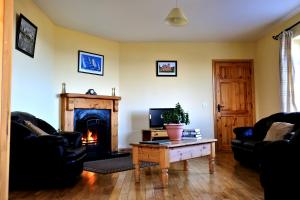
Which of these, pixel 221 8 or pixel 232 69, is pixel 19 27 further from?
pixel 232 69

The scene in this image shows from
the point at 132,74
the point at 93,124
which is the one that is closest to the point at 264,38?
the point at 132,74

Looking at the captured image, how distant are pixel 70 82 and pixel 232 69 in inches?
144

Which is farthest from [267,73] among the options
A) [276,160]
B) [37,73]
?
[37,73]

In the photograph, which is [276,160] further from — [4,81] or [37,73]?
[37,73]

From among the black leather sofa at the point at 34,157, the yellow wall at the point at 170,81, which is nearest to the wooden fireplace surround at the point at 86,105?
the yellow wall at the point at 170,81

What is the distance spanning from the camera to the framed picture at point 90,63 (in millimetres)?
6078

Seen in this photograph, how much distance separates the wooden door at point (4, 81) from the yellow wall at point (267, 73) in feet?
16.7

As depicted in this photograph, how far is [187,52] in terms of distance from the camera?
6.93 meters

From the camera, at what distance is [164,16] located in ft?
17.0

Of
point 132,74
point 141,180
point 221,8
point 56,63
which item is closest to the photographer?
point 141,180

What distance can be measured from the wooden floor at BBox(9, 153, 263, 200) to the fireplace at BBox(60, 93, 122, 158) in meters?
1.70

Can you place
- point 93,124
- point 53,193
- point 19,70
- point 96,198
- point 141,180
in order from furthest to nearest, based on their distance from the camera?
point 93,124, point 19,70, point 141,180, point 53,193, point 96,198

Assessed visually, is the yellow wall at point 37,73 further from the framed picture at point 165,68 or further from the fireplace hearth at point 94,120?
the framed picture at point 165,68

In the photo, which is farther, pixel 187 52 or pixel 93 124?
pixel 187 52
